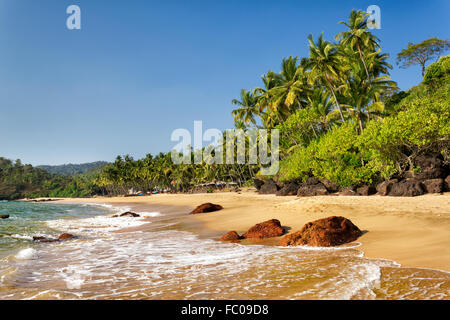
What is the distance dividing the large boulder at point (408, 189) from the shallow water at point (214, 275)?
47.6ft

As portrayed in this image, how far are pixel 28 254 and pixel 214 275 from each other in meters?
6.34

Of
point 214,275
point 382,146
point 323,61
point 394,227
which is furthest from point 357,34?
point 214,275

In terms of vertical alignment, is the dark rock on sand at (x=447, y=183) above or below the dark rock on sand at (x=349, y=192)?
Result: above

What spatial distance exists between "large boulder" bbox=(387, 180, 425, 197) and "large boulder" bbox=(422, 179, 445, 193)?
0.30 m

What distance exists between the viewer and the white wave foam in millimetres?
7914

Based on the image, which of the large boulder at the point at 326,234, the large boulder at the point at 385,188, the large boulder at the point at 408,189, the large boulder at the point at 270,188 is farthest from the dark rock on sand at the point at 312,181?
the large boulder at the point at 326,234

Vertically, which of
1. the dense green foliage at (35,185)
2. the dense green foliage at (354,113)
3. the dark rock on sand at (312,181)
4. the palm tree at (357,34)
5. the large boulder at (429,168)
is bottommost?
the dense green foliage at (35,185)

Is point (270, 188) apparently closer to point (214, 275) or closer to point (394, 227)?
point (394, 227)

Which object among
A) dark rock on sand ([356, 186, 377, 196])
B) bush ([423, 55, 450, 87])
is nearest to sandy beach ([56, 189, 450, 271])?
dark rock on sand ([356, 186, 377, 196])

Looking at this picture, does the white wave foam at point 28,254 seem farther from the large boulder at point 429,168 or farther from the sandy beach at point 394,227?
the large boulder at point 429,168

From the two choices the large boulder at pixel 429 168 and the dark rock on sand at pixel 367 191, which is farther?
the dark rock on sand at pixel 367 191

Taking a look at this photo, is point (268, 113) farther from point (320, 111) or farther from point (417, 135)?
point (417, 135)

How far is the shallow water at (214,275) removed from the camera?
164 inches

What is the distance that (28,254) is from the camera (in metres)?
8.29
